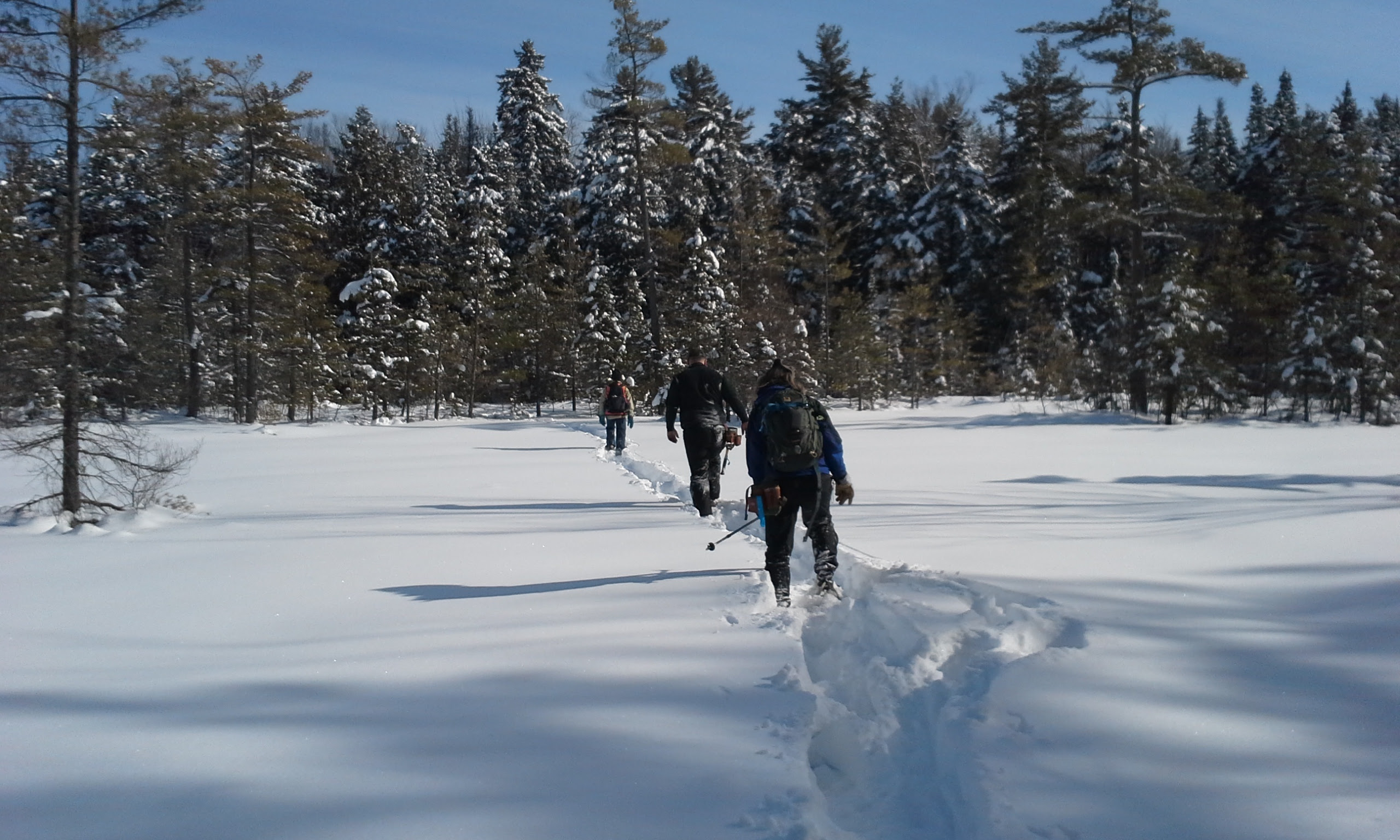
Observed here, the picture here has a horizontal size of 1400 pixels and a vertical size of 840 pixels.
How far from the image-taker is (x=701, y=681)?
4.04m

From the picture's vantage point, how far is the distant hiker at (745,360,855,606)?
5.27 metres

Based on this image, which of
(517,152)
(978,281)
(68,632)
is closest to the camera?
(68,632)

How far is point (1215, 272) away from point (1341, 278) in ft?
10.6

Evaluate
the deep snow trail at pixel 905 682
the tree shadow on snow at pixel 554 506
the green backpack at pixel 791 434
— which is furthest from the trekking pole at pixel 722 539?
the tree shadow on snow at pixel 554 506

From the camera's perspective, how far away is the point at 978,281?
127 ft

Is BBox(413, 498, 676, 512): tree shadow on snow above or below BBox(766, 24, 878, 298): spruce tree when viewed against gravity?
below

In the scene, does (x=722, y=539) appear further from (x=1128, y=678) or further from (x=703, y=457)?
(x=1128, y=678)

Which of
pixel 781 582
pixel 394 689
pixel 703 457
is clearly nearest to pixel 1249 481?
pixel 703 457

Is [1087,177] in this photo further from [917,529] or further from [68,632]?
[68,632]

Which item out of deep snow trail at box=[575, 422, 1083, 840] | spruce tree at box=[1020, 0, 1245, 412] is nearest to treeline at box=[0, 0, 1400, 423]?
spruce tree at box=[1020, 0, 1245, 412]

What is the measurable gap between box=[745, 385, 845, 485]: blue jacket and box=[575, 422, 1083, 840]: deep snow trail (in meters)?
0.82

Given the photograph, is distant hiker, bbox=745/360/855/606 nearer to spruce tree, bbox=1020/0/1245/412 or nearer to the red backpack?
the red backpack

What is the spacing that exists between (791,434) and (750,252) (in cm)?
2955

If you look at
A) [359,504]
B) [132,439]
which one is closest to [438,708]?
[359,504]
